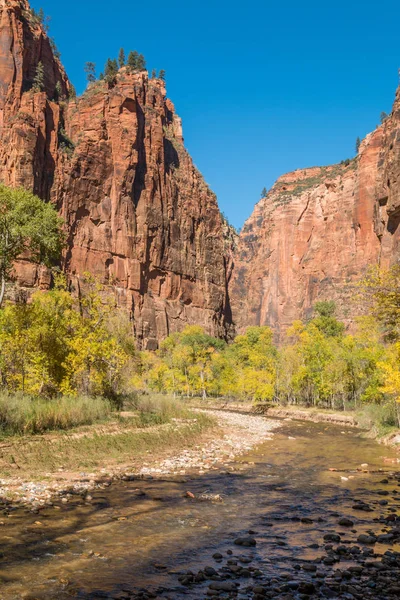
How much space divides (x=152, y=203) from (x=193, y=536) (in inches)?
4610

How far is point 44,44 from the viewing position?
10875 centimetres

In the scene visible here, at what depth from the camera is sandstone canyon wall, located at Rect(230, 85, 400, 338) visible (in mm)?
104300

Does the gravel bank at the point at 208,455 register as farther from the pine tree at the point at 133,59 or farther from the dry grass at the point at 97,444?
the pine tree at the point at 133,59

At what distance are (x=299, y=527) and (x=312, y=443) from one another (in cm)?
1812

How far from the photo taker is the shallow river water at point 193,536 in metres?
7.10

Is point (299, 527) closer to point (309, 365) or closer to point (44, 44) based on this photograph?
point (309, 365)

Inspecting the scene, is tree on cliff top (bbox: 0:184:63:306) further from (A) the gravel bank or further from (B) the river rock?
(B) the river rock

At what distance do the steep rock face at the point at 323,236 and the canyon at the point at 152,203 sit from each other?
43cm

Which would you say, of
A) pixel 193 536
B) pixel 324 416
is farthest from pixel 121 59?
pixel 193 536

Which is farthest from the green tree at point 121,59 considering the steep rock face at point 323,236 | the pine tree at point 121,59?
the steep rock face at point 323,236

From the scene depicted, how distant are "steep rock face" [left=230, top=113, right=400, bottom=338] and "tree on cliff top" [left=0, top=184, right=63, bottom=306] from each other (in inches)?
3355

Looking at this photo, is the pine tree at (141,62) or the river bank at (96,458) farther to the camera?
the pine tree at (141,62)

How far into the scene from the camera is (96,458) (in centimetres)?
1794

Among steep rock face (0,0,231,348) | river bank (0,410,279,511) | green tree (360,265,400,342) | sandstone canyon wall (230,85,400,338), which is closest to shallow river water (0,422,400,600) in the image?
river bank (0,410,279,511)
